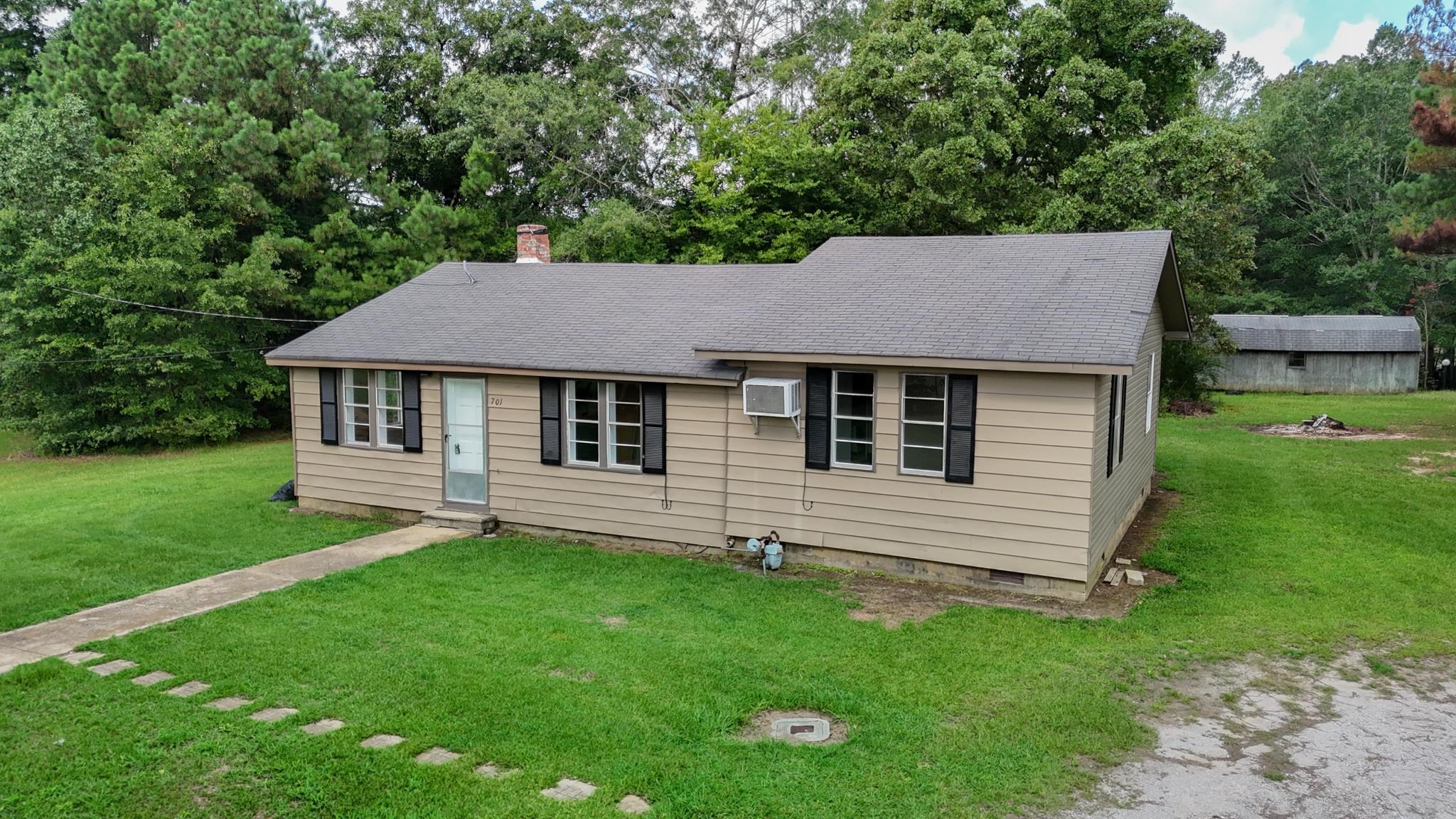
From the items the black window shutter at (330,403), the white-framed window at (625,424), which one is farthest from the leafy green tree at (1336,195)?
the black window shutter at (330,403)

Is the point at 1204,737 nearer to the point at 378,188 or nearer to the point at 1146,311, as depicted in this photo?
the point at 1146,311

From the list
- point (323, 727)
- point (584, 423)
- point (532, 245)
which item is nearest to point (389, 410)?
point (584, 423)

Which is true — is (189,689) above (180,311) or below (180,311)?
below

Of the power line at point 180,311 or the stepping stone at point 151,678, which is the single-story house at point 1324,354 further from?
the stepping stone at point 151,678

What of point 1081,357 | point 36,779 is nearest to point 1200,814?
point 1081,357

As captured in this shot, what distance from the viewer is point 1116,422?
9.31m

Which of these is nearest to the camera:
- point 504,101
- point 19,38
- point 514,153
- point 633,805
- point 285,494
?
point 633,805

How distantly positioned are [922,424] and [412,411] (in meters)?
6.59

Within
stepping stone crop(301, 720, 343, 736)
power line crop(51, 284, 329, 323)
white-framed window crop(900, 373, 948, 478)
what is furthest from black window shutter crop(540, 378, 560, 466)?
A: power line crop(51, 284, 329, 323)

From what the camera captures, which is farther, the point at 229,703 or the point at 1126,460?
the point at 1126,460

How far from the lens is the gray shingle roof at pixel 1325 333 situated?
2647cm

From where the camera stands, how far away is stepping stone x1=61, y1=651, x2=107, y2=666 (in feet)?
20.9

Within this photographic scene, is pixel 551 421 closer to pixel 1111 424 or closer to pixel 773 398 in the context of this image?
pixel 773 398

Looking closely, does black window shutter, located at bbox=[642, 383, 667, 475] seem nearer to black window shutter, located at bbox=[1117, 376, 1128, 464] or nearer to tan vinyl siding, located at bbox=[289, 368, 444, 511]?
tan vinyl siding, located at bbox=[289, 368, 444, 511]
